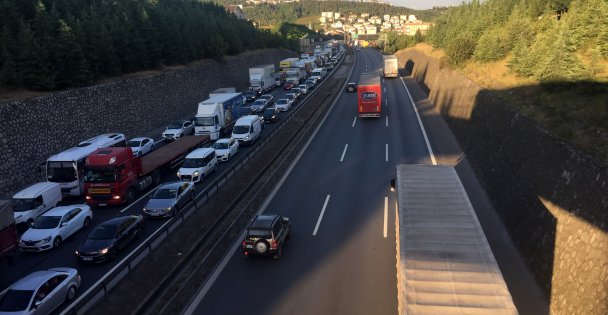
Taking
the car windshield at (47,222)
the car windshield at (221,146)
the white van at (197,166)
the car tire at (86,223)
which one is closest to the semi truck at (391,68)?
the car windshield at (221,146)

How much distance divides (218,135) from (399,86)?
1499 inches

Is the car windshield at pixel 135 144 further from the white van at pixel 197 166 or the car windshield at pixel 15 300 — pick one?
the car windshield at pixel 15 300

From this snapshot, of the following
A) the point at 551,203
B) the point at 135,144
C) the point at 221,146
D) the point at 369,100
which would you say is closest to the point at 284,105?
the point at 369,100

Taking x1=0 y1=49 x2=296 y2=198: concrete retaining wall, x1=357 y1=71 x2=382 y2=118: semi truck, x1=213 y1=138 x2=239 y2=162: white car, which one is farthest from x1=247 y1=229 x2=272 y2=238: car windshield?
x1=357 y1=71 x2=382 y2=118: semi truck

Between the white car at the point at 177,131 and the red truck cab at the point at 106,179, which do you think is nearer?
the red truck cab at the point at 106,179

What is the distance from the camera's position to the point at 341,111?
1911 inches

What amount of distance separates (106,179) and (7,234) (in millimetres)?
7029

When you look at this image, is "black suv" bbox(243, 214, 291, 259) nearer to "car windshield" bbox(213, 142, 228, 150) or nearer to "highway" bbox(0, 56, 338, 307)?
"highway" bbox(0, 56, 338, 307)

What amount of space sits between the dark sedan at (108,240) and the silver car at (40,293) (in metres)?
2.09

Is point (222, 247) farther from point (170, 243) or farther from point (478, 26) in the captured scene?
point (478, 26)

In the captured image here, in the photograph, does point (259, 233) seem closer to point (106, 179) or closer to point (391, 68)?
point (106, 179)

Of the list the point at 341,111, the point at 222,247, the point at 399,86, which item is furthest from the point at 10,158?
the point at 399,86

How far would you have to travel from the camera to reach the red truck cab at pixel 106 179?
77.0 feet

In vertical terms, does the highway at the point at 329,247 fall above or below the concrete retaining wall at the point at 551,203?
below
